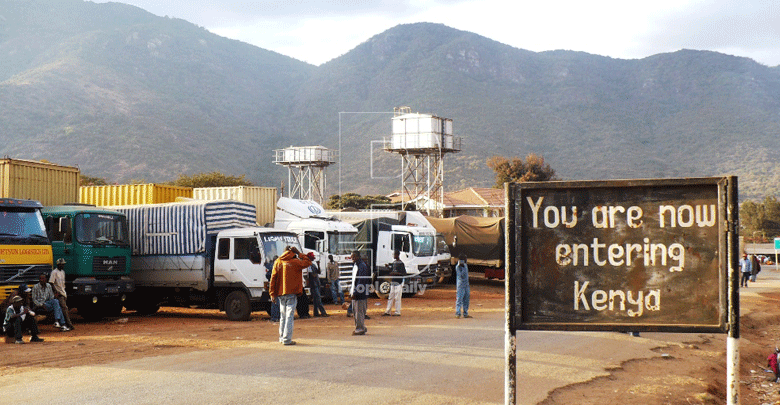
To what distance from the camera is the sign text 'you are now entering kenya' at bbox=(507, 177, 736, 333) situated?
4.90 meters

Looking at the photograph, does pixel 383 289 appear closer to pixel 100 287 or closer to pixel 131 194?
pixel 131 194

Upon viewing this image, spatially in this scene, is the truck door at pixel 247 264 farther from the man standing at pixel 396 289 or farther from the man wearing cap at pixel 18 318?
the man wearing cap at pixel 18 318

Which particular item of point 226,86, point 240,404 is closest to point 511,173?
A: point 240,404

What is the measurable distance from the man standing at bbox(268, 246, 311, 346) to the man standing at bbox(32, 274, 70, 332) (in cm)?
555

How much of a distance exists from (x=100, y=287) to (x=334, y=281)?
7.53m

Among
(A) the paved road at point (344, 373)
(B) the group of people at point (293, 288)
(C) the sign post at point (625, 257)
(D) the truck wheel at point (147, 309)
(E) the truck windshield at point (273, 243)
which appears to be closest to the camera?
(C) the sign post at point (625, 257)

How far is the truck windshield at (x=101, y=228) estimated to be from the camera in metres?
17.8

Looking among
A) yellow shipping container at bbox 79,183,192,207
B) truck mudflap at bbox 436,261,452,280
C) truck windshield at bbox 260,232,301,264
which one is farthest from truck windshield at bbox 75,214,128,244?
truck mudflap at bbox 436,261,452,280

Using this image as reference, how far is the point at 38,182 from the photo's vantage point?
774 inches

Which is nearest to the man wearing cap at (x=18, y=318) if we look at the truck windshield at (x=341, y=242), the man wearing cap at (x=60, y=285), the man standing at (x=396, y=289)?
the man wearing cap at (x=60, y=285)

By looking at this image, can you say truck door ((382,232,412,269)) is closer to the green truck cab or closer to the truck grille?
the green truck cab

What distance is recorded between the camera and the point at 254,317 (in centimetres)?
1914

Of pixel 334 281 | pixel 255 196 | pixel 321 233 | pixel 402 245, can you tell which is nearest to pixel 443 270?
pixel 402 245

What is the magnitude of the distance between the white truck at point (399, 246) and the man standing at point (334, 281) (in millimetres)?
3284
